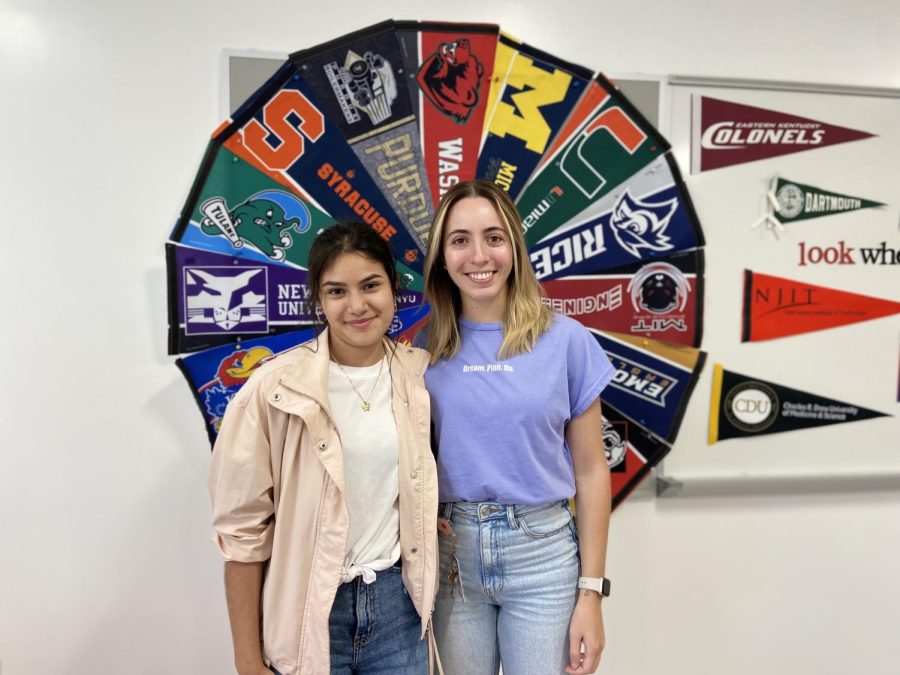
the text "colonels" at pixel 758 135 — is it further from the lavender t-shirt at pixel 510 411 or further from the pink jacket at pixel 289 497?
the pink jacket at pixel 289 497

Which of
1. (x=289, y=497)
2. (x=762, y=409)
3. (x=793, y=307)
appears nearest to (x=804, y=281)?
(x=793, y=307)

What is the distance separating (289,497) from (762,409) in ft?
4.02

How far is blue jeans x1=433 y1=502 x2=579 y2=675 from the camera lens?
88 cm

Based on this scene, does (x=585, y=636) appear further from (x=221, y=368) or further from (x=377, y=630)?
(x=221, y=368)

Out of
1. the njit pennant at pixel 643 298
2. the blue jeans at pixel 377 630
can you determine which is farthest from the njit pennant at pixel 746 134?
the blue jeans at pixel 377 630

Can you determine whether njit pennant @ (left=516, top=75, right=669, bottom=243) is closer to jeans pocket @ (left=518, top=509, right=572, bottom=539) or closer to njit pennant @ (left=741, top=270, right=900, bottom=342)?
njit pennant @ (left=741, top=270, right=900, bottom=342)

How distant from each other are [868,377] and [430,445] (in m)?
1.28

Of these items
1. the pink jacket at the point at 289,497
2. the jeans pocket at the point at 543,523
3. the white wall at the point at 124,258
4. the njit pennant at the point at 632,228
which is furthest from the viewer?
the njit pennant at the point at 632,228

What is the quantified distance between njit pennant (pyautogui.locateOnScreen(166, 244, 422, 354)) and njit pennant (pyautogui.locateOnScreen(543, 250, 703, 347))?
0.64m

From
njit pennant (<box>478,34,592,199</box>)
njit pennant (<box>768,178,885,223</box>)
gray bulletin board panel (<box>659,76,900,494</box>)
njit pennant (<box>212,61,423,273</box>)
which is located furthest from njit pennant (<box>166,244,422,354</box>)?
njit pennant (<box>768,178,885,223</box>)

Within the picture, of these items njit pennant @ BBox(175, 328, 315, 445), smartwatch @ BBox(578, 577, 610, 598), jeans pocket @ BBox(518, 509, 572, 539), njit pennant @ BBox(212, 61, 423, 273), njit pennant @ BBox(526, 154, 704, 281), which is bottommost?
smartwatch @ BBox(578, 577, 610, 598)

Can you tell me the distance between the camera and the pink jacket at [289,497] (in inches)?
30.6

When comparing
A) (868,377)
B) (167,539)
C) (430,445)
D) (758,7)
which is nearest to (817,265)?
(868,377)

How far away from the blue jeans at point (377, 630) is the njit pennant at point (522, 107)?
0.92 meters
